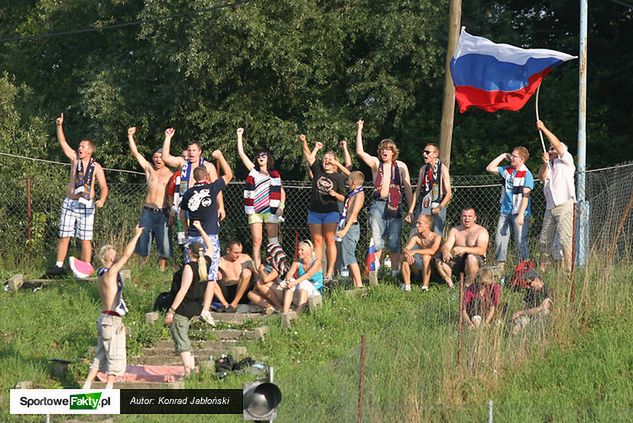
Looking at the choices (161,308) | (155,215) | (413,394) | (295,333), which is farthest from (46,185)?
(413,394)

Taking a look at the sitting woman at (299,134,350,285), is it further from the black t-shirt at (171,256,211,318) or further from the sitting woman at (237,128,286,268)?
the black t-shirt at (171,256,211,318)

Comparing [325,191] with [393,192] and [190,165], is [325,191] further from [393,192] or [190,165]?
[190,165]

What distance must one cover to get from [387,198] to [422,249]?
0.91 metres

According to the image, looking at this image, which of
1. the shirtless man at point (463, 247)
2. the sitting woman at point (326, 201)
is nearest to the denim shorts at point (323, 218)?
the sitting woman at point (326, 201)

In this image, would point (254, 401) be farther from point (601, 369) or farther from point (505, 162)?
point (505, 162)

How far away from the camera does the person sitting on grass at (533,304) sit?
48.2 ft

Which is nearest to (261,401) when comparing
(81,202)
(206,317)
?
(206,317)

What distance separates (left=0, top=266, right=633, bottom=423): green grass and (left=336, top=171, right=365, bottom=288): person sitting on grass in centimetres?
49

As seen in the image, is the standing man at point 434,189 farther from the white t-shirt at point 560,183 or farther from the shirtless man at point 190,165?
the shirtless man at point 190,165

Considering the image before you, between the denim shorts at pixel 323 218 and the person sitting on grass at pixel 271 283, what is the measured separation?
1010 millimetres

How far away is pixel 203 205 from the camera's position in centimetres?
1573

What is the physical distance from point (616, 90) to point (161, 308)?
48.4 feet

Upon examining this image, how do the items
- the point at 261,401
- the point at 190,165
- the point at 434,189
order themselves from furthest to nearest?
the point at 190,165 < the point at 434,189 < the point at 261,401

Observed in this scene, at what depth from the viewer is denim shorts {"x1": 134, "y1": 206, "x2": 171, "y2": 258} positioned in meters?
18.5
